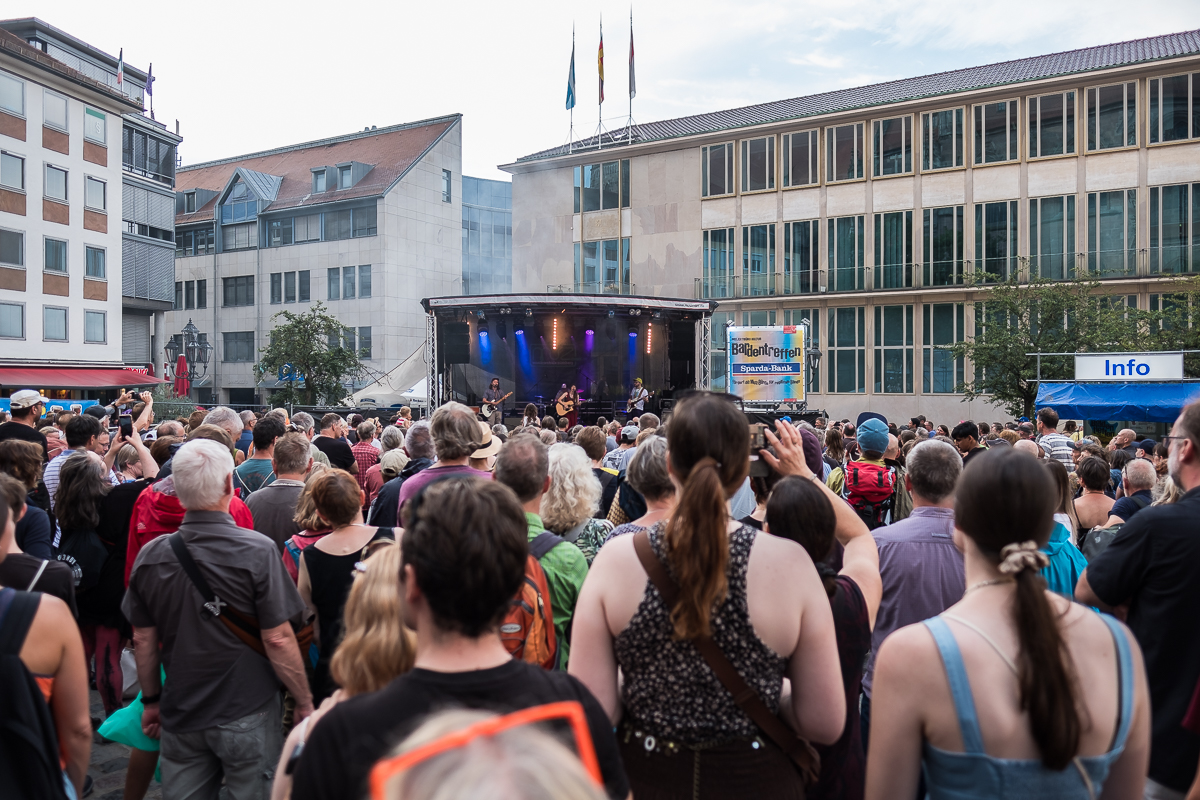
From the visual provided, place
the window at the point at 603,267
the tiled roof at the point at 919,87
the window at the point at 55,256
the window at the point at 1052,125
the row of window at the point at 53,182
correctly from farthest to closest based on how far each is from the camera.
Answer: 1. the window at the point at 603,267
2. the tiled roof at the point at 919,87
3. the window at the point at 55,256
4. the window at the point at 1052,125
5. the row of window at the point at 53,182

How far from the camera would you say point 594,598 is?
2045 mm

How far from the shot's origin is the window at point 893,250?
99.5ft

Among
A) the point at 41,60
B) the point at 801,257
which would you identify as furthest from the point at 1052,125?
the point at 41,60

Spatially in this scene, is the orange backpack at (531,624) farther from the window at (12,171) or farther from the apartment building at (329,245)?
the apartment building at (329,245)

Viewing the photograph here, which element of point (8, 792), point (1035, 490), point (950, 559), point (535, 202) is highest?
point (535, 202)

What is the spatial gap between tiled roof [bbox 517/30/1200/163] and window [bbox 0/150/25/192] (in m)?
18.6

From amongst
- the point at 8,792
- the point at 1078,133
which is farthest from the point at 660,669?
the point at 1078,133

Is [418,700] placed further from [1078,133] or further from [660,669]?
[1078,133]

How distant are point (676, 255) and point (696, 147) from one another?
4421 mm

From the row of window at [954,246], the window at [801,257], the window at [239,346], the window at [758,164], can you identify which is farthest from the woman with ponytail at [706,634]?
the window at [239,346]

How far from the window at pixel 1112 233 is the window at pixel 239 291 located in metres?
37.7

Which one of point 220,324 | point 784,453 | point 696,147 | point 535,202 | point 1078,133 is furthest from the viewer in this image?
point 220,324

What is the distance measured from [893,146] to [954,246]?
437 cm

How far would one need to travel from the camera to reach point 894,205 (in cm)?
3033
